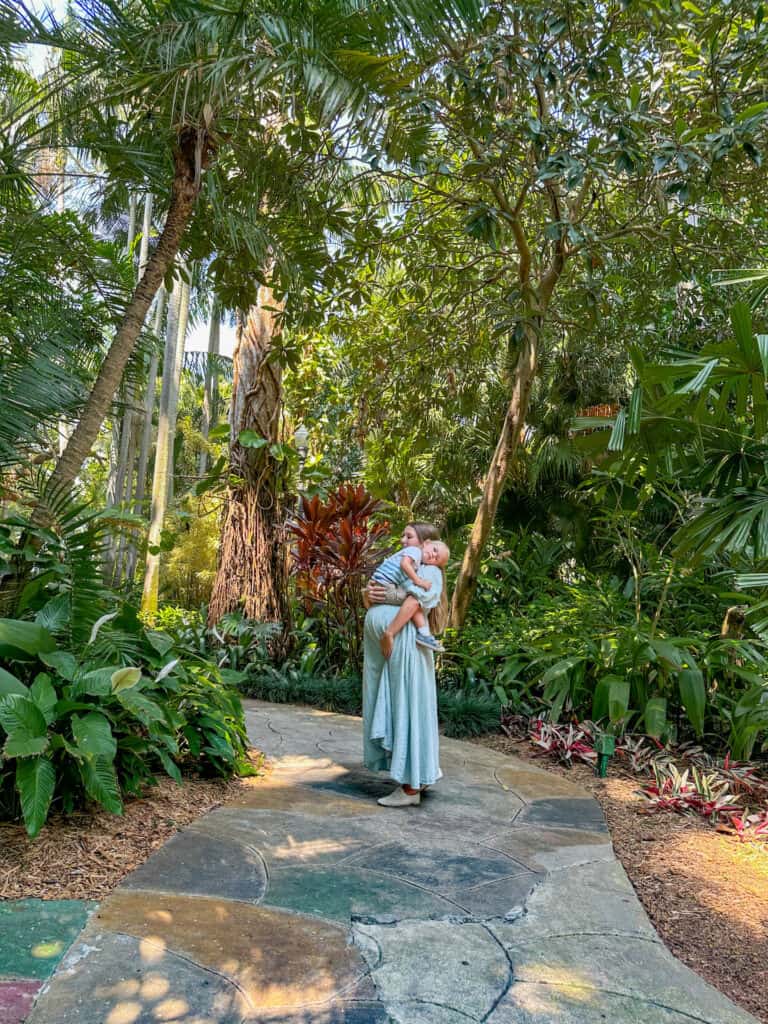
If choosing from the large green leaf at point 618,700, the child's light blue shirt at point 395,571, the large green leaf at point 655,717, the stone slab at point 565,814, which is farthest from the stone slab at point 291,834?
the large green leaf at point 655,717

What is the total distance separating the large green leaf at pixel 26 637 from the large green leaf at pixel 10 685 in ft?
0.43

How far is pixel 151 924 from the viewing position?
2447 mm

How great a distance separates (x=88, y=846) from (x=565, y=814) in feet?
7.78

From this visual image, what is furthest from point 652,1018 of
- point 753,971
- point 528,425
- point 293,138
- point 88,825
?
point 528,425

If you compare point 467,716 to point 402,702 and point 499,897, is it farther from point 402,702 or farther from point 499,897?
point 499,897

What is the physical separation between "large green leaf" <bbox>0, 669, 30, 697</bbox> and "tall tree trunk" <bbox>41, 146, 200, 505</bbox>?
911mm

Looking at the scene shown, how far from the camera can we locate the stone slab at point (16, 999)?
6.23ft

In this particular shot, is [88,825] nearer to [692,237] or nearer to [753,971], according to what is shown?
[753,971]

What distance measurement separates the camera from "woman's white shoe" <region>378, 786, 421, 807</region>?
3.98 metres

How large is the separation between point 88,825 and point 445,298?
222 inches

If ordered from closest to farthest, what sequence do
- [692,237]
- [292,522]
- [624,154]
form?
[624,154], [692,237], [292,522]

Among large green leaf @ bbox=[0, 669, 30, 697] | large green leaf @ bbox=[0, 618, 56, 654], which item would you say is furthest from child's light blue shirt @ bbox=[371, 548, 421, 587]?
large green leaf @ bbox=[0, 669, 30, 697]

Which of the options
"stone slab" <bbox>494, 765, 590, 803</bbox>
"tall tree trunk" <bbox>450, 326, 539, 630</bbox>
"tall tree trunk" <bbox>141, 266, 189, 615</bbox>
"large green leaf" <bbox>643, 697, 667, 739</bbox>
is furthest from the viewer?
"tall tree trunk" <bbox>141, 266, 189, 615</bbox>

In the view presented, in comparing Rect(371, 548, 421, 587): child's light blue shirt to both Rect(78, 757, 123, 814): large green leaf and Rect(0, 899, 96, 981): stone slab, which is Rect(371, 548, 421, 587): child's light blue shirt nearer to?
Rect(78, 757, 123, 814): large green leaf
